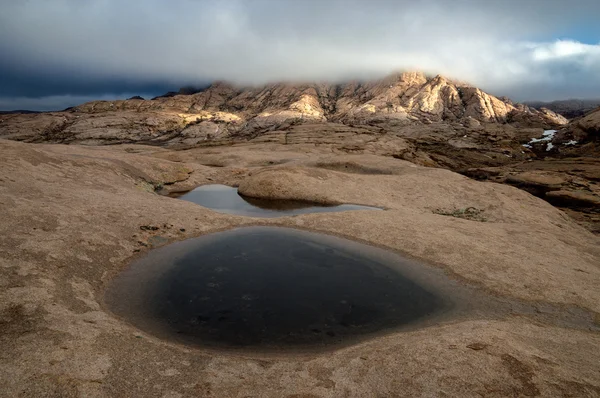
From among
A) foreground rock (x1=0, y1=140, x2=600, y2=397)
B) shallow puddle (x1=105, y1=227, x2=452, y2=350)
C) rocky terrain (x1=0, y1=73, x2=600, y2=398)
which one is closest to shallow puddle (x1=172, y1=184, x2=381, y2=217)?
rocky terrain (x1=0, y1=73, x2=600, y2=398)

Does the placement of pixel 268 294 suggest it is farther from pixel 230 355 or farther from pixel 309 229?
pixel 309 229

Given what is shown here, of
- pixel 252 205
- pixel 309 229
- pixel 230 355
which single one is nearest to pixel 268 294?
pixel 230 355

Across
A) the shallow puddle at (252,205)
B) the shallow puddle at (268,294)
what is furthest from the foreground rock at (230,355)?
the shallow puddle at (252,205)

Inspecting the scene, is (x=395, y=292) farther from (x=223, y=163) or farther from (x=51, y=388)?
(x=223, y=163)

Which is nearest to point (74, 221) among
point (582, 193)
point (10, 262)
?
point (10, 262)

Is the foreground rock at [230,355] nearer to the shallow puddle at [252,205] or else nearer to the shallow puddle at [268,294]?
the shallow puddle at [268,294]

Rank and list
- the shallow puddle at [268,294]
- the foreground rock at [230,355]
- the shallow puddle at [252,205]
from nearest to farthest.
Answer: the foreground rock at [230,355], the shallow puddle at [268,294], the shallow puddle at [252,205]
